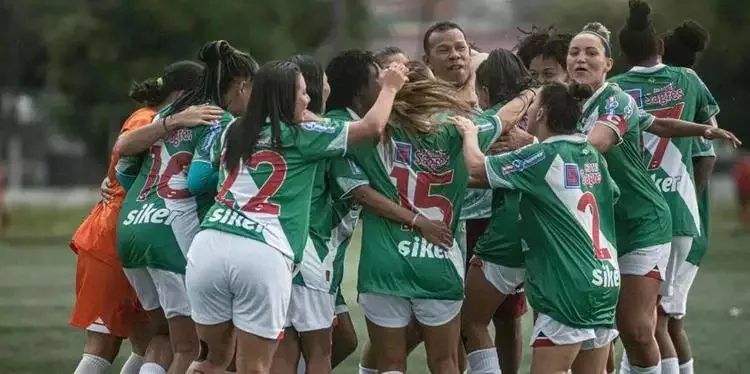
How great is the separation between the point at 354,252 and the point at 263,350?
16.0 metres

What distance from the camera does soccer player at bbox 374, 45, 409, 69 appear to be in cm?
860

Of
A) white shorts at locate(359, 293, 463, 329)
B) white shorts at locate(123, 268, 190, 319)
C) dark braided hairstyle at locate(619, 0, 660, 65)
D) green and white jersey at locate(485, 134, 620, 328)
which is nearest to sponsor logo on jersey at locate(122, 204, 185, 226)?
white shorts at locate(123, 268, 190, 319)

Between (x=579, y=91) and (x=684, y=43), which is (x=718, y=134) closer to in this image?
(x=684, y=43)

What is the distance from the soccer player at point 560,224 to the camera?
779cm

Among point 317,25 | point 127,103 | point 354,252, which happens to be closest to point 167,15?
point 127,103

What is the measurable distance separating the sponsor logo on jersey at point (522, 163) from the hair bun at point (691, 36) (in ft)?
7.75

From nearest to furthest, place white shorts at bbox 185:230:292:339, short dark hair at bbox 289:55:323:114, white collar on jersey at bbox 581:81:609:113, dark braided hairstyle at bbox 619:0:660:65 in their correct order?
white shorts at bbox 185:230:292:339, short dark hair at bbox 289:55:323:114, white collar on jersey at bbox 581:81:609:113, dark braided hairstyle at bbox 619:0:660:65

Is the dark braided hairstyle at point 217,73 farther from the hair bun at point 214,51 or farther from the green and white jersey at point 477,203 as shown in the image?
the green and white jersey at point 477,203

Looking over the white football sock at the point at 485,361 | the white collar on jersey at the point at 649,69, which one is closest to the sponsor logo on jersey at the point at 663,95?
Answer: the white collar on jersey at the point at 649,69

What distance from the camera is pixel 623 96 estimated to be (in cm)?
846

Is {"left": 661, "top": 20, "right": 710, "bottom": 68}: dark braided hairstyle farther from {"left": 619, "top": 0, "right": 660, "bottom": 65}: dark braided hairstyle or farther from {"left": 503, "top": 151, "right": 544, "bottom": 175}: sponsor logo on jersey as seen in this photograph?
{"left": 503, "top": 151, "right": 544, "bottom": 175}: sponsor logo on jersey

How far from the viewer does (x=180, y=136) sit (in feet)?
28.1

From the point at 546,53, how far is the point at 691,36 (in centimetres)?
107

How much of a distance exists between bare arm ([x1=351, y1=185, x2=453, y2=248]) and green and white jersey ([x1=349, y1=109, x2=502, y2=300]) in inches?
1.8
